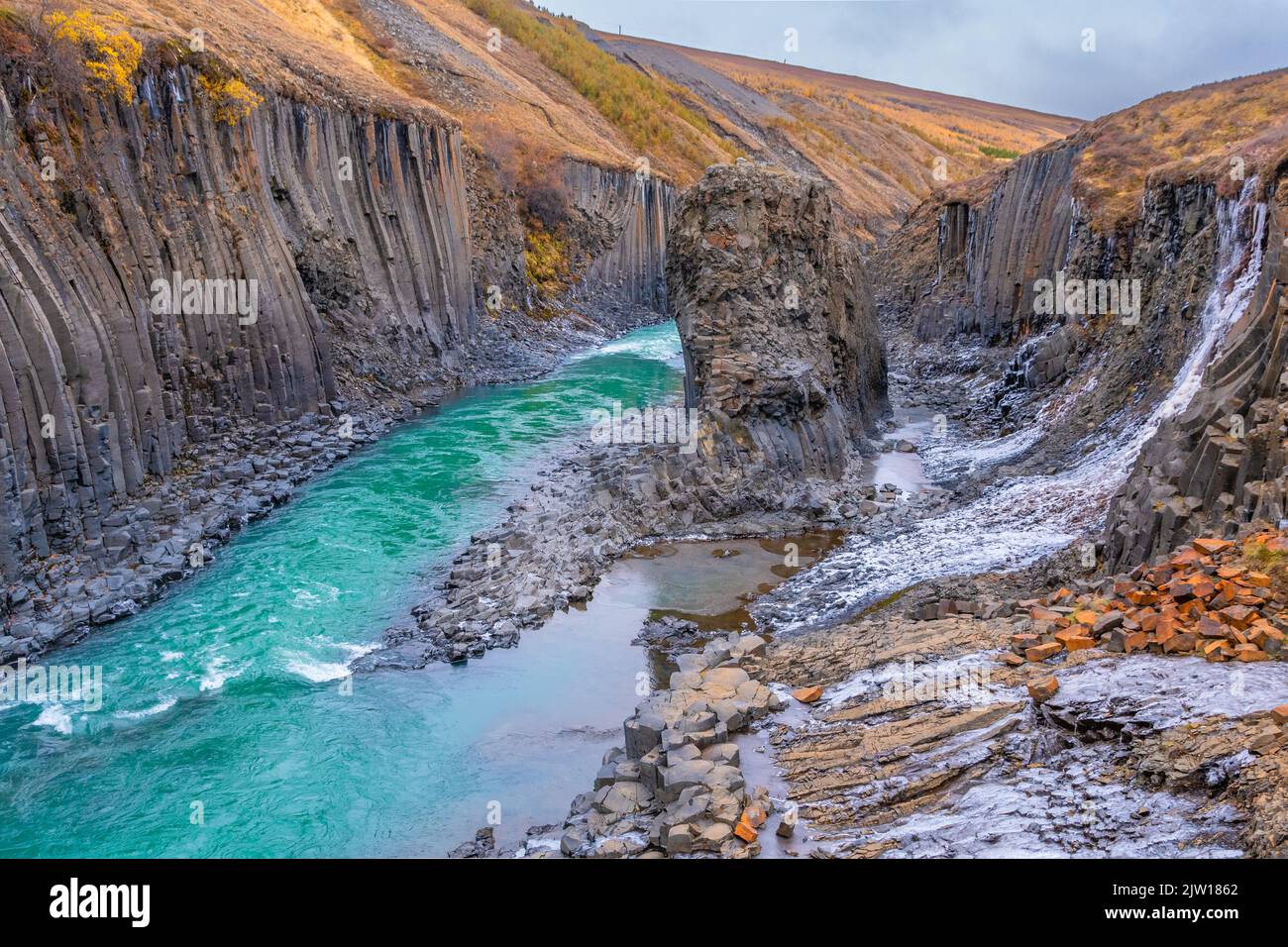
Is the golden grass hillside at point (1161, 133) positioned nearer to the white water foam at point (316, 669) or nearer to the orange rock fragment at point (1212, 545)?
the orange rock fragment at point (1212, 545)

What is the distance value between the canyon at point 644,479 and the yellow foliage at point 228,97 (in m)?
0.12

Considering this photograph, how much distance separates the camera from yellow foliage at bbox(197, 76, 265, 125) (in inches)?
1061

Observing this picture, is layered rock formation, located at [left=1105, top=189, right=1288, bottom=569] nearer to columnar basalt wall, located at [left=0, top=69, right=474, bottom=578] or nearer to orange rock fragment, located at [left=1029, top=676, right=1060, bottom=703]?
orange rock fragment, located at [left=1029, top=676, right=1060, bottom=703]

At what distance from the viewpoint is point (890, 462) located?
27094 mm

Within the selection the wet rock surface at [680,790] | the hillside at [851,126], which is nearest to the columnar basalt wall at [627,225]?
the hillside at [851,126]

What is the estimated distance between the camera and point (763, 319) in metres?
25.0

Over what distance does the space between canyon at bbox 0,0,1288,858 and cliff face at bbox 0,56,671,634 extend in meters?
0.12

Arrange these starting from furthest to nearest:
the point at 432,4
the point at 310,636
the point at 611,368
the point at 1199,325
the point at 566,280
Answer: the point at 432,4, the point at 566,280, the point at 611,368, the point at 1199,325, the point at 310,636

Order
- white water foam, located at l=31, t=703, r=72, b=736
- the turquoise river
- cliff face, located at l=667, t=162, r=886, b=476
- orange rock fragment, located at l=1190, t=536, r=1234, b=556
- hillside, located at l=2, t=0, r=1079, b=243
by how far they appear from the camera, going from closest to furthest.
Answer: orange rock fragment, located at l=1190, t=536, r=1234, b=556 < the turquoise river < white water foam, located at l=31, t=703, r=72, b=736 < cliff face, located at l=667, t=162, r=886, b=476 < hillside, located at l=2, t=0, r=1079, b=243

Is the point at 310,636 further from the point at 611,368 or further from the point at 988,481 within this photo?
the point at 611,368

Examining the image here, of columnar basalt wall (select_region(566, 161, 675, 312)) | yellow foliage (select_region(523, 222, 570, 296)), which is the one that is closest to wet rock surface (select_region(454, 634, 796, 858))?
yellow foliage (select_region(523, 222, 570, 296))

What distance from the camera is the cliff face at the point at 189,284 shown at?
18.6m

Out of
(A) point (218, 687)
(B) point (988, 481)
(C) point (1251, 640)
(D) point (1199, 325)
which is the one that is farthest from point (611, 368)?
(C) point (1251, 640)

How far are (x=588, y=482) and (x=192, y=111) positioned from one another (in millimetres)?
15484
